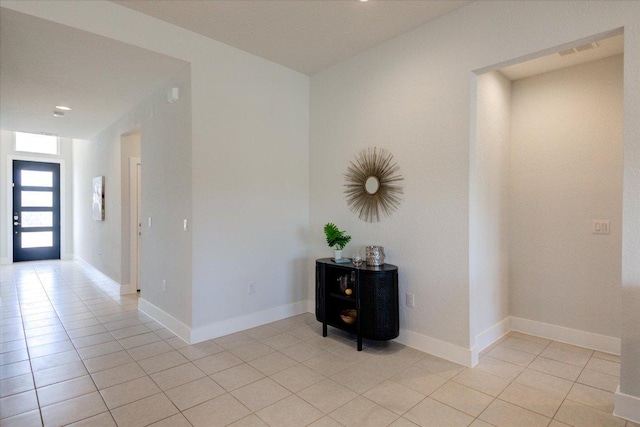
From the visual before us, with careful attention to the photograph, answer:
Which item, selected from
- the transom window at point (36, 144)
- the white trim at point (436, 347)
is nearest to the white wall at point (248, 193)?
the white trim at point (436, 347)

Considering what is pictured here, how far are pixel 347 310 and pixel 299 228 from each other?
1255 mm

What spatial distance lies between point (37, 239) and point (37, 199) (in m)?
0.97

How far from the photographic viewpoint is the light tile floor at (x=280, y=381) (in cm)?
208

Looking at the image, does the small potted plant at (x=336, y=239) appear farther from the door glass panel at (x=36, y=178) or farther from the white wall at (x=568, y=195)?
the door glass panel at (x=36, y=178)

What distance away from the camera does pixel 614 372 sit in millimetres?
2633

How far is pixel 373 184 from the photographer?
3471 millimetres

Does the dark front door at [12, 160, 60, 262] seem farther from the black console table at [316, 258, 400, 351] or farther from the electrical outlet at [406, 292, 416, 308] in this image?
the electrical outlet at [406, 292, 416, 308]

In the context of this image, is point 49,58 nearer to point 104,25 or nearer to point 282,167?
point 104,25

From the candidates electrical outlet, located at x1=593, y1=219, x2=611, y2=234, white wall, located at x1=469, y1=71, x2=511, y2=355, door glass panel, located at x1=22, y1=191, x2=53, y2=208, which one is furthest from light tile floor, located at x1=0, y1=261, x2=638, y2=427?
door glass panel, located at x1=22, y1=191, x2=53, y2=208

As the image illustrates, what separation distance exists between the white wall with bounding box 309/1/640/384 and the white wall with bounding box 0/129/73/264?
26.3ft

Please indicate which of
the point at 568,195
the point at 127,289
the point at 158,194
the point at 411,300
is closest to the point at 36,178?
the point at 127,289

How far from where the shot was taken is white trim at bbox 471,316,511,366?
2.83 meters

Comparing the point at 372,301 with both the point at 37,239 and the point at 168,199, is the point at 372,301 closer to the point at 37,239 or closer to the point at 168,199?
the point at 168,199

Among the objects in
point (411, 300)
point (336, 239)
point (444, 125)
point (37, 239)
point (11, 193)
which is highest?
point (444, 125)
